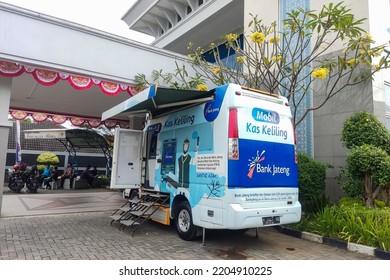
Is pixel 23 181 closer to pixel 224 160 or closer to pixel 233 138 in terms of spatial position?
pixel 224 160

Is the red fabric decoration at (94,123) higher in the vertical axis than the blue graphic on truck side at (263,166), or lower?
higher

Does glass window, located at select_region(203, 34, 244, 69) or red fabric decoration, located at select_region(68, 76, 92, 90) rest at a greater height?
glass window, located at select_region(203, 34, 244, 69)

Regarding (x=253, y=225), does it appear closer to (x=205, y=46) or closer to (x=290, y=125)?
(x=290, y=125)

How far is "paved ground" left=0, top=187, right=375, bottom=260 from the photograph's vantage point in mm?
4941

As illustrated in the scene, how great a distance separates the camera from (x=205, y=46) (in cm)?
1714

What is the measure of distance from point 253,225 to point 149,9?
54.9 feet

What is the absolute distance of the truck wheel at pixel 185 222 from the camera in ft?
18.8

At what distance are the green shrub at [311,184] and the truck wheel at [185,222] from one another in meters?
3.04

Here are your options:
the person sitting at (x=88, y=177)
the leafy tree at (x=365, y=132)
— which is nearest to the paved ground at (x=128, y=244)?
the leafy tree at (x=365, y=132)

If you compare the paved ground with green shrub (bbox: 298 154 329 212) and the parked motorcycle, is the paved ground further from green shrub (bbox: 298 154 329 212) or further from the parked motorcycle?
the parked motorcycle

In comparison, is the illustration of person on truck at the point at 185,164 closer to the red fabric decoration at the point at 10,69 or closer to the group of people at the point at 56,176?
the red fabric decoration at the point at 10,69

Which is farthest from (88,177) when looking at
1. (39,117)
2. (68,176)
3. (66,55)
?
(66,55)

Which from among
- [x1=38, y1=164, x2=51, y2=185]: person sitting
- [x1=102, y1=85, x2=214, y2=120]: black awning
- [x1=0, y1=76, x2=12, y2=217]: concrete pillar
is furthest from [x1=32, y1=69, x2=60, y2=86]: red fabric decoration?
[x1=38, y1=164, x2=51, y2=185]: person sitting

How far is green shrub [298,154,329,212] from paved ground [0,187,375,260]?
121 cm
